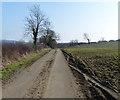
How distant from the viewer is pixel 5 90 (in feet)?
31.6

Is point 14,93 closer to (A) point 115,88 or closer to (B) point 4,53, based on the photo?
(A) point 115,88

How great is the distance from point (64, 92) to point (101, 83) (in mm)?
2637

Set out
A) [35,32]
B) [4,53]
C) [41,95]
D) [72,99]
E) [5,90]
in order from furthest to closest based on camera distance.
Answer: [35,32] → [4,53] → [5,90] → [41,95] → [72,99]

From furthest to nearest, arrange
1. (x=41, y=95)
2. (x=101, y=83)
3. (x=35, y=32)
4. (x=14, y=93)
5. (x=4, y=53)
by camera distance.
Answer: (x=35, y=32)
(x=4, y=53)
(x=101, y=83)
(x=14, y=93)
(x=41, y=95)

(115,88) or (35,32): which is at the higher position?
(35,32)

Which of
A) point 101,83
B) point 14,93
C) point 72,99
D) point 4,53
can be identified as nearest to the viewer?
point 72,99

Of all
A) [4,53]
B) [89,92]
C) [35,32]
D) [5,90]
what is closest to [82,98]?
[89,92]

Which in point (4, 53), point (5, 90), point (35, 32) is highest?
point (35, 32)

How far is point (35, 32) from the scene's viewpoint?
55062 mm

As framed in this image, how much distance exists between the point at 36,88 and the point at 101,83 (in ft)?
11.1

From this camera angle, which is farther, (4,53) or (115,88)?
(4,53)

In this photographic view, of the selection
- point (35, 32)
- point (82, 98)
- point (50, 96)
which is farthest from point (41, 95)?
point (35, 32)

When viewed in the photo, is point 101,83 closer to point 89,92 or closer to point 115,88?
point 115,88

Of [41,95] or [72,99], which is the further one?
[41,95]
